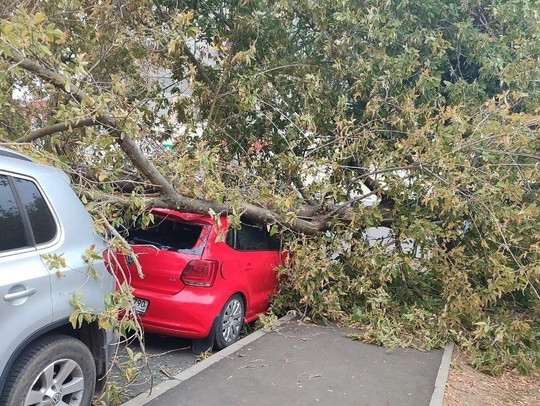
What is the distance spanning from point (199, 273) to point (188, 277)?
0.12 meters

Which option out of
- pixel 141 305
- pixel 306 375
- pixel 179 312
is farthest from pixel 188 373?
pixel 306 375

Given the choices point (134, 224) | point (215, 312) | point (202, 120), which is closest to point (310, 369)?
point (215, 312)

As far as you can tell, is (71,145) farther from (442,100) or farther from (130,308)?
(442,100)

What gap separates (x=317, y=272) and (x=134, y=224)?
2309mm

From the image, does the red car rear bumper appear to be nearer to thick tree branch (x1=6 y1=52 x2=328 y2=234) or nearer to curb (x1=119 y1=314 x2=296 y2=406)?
curb (x1=119 y1=314 x2=296 y2=406)

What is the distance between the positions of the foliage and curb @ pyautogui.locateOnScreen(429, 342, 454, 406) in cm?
19

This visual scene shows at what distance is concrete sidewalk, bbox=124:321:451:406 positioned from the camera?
165 inches

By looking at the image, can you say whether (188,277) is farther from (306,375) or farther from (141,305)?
(306,375)

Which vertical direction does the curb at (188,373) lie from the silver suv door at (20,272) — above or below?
below

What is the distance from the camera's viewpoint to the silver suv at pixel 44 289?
3.00 metres

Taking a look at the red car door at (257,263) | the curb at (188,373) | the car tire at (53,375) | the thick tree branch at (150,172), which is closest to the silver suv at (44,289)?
the car tire at (53,375)

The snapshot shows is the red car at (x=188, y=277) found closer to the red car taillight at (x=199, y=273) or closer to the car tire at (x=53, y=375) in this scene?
the red car taillight at (x=199, y=273)

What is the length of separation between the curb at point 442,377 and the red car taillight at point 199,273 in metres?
2.38

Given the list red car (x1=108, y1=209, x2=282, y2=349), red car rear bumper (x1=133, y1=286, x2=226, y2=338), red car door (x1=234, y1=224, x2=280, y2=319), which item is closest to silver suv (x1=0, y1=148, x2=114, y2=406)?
red car (x1=108, y1=209, x2=282, y2=349)
